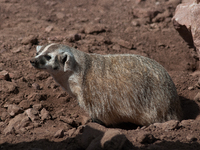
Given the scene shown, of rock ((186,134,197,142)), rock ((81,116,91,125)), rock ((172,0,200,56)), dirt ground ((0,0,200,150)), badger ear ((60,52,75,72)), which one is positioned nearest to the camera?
rock ((186,134,197,142))

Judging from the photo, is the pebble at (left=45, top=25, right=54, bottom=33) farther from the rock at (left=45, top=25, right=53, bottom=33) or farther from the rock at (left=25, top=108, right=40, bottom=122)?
the rock at (left=25, top=108, right=40, bottom=122)

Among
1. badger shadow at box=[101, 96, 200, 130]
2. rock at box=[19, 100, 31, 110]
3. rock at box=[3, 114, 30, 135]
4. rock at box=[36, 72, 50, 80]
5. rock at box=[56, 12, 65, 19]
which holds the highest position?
rock at box=[56, 12, 65, 19]

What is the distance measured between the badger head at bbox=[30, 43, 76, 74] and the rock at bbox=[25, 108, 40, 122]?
2.28 ft

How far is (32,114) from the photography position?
152 inches

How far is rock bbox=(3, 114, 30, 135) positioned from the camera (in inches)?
132

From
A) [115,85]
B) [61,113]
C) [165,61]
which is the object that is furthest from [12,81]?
[165,61]

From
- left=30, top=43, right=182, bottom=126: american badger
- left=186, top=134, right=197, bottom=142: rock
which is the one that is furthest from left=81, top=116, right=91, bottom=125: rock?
left=186, top=134, right=197, bottom=142: rock

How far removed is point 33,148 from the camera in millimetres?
2730

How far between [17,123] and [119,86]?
1.60m

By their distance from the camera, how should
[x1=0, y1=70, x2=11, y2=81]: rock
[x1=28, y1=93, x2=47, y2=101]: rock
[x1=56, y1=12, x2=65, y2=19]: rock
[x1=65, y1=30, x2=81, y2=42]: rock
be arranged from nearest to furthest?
[x1=28, y1=93, x2=47, y2=101]: rock → [x1=0, y1=70, x2=11, y2=81]: rock → [x1=65, y1=30, x2=81, y2=42]: rock → [x1=56, y1=12, x2=65, y2=19]: rock

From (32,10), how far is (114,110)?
186 inches

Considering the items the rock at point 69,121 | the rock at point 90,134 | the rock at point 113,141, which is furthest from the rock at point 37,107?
the rock at point 113,141

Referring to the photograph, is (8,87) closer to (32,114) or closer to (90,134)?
(32,114)

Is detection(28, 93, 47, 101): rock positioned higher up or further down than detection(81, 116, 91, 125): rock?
higher up
